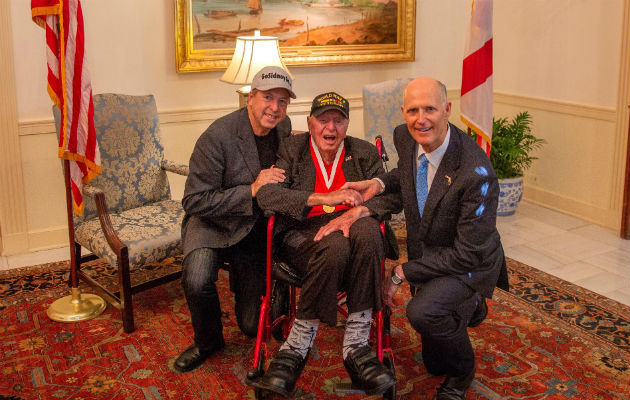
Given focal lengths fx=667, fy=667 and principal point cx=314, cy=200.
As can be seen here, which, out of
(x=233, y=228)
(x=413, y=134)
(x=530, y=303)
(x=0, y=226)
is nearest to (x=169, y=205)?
(x=233, y=228)

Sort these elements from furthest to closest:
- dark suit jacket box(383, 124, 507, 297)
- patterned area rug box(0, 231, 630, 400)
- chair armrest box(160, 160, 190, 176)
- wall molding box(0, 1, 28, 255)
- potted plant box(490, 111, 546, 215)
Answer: potted plant box(490, 111, 546, 215) < wall molding box(0, 1, 28, 255) < chair armrest box(160, 160, 190, 176) < patterned area rug box(0, 231, 630, 400) < dark suit jacket box(383, 124, 507, 297)

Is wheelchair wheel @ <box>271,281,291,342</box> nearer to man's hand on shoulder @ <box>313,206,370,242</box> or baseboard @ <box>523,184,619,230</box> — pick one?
man's hand on shoulder @ <box>313,206,370,242</box>

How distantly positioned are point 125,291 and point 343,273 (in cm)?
129

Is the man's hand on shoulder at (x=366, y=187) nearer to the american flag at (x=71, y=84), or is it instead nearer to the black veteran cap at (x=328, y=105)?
the black veteran cap at (x=328, y=105)

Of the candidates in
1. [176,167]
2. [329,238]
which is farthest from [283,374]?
[176,167]

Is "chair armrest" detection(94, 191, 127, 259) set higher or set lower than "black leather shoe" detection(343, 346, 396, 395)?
higher

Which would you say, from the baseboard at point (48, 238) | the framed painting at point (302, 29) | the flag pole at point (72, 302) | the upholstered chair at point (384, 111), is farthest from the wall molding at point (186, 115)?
the flag pole at point (72, 302)

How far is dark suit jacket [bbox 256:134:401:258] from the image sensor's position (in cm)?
301

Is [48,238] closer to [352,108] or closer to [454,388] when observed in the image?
[352,108]

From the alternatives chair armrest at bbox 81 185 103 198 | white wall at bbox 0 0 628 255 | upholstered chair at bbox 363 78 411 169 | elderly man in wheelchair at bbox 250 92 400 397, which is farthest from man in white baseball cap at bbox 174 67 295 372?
upholstered chair at bbox 363 78 411 169

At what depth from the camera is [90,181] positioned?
381 cm

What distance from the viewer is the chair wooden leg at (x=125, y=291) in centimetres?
346

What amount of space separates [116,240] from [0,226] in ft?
5.16

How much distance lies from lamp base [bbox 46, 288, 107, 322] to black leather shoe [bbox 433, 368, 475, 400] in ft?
6.44
